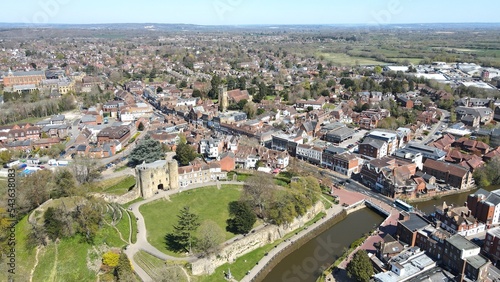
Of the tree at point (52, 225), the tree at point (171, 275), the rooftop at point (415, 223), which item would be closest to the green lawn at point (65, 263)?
the tree at point (52, 225)

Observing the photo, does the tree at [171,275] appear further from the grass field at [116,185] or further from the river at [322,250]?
the grass field at [116,185]

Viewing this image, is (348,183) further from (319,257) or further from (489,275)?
(489,275)

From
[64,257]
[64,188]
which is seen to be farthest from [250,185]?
[64,188]

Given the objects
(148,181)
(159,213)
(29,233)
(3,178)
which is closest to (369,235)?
(159,213)

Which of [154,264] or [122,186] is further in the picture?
[122,186]

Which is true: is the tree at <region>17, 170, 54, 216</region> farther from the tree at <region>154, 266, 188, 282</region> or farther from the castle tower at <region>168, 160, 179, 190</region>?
the tree at <region>154, 266, 188, 282</region>

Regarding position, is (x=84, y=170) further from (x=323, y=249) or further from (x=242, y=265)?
(x=323, y=249)

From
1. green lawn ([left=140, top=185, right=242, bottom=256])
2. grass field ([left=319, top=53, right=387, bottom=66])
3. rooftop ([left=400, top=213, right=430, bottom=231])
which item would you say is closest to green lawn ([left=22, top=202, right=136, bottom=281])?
green lawn ([left=140, top=185, right=242, bottom=256])
